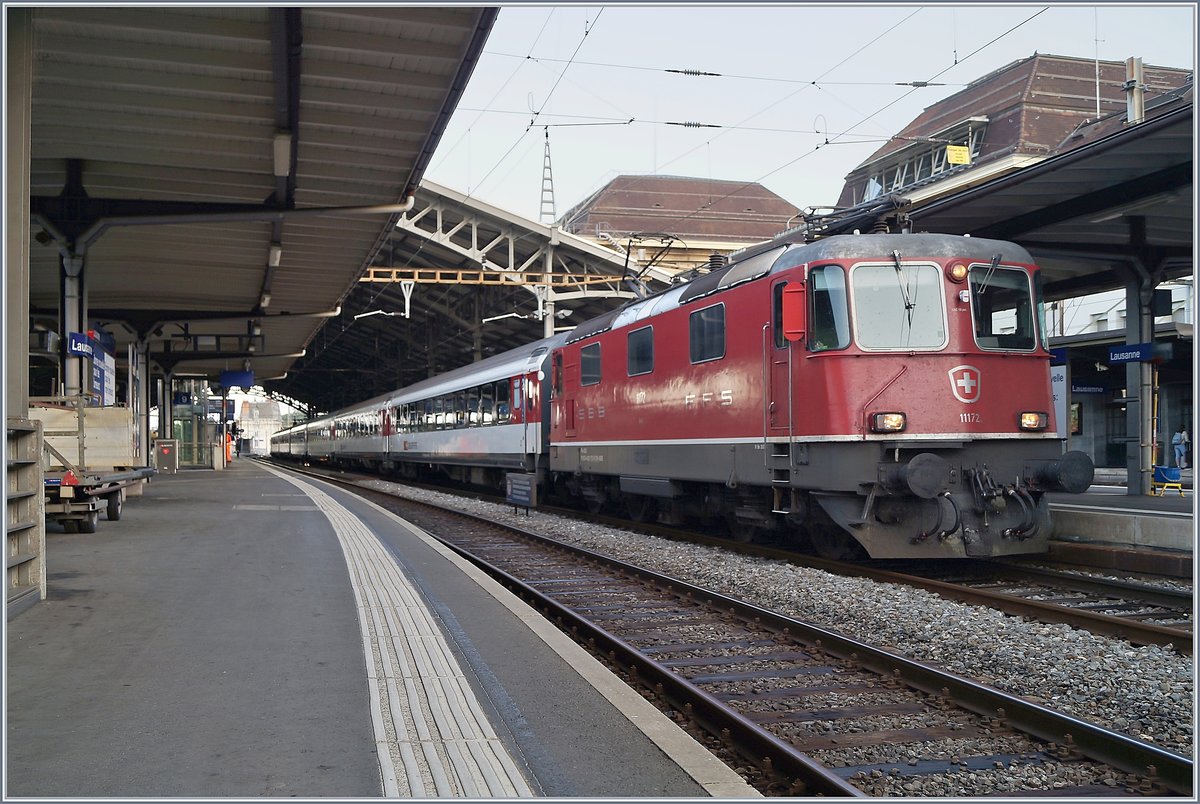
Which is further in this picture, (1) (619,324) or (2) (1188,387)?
(2) (1188,387)

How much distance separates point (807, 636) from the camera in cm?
725

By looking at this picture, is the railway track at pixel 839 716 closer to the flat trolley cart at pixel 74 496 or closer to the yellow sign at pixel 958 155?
the flat trolley cart at pixel 74 496

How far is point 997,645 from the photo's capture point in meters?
6.95

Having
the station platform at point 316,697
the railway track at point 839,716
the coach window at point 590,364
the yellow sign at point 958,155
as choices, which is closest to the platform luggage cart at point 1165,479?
the coach window at point 590,364

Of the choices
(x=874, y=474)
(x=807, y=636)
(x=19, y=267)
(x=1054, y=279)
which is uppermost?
(x=1054, y=279)

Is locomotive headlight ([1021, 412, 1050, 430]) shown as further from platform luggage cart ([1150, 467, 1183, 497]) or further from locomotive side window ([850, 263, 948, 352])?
platform luggage cart ([1150, 467, 1183, 497])

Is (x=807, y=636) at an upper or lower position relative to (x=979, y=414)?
lower

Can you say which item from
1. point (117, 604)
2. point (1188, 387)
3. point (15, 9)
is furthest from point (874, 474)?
point (1188, 387)

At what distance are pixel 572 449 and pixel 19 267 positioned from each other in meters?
10.8

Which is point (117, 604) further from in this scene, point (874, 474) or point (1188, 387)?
point (1188, 387)

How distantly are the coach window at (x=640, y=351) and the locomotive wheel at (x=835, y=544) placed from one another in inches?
152

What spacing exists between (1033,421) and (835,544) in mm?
2416

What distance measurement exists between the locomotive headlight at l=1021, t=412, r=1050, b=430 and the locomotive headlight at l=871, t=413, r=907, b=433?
52.5 inches

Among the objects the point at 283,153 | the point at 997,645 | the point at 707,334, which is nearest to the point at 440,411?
the point at 283,153
